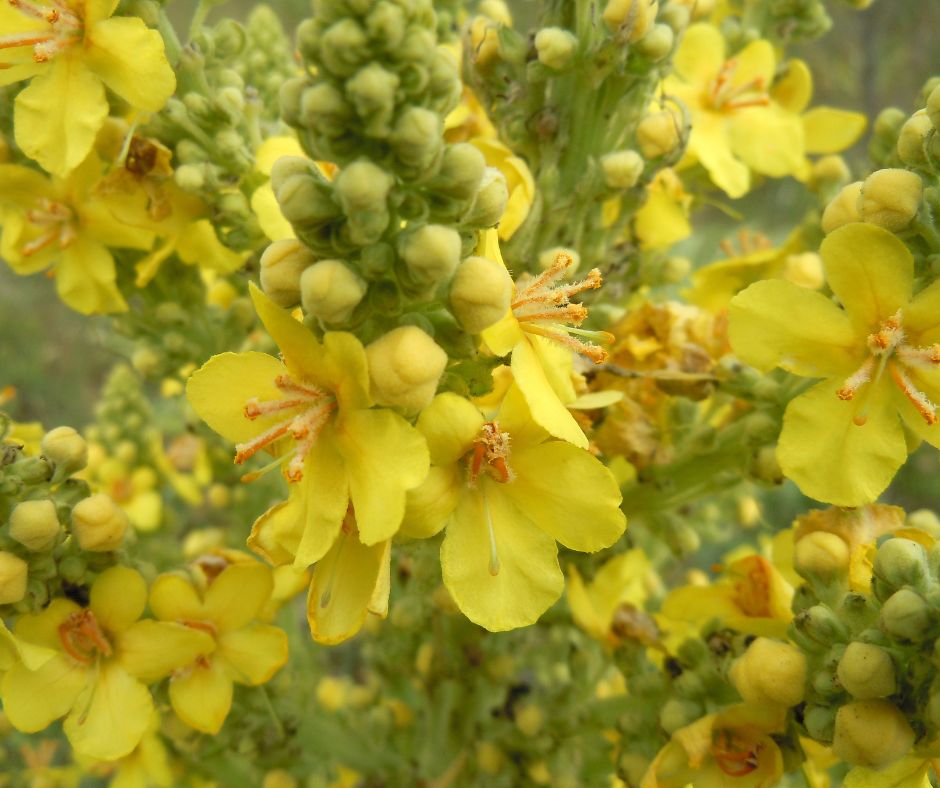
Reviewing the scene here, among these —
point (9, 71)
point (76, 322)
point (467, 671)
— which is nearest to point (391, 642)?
point (467, 671)

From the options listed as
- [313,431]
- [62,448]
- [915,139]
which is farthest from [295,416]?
[915,139]

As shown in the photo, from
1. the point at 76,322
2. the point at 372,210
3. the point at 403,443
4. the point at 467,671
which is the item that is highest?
the point at 372,210

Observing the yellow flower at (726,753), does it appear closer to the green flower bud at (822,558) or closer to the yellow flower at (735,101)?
the green flower bud at (822,558)

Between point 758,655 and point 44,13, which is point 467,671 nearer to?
point 758,655

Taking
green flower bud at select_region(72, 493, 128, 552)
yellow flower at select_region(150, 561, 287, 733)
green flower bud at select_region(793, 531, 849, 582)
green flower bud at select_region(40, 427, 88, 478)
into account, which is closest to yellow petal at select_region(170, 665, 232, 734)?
yellow flower at select_region(150, 561, 287, 733)

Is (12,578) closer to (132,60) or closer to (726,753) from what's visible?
(132,60)

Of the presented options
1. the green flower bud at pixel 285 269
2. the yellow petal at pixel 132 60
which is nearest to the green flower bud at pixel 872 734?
the green flower bud at pixel 285 269
